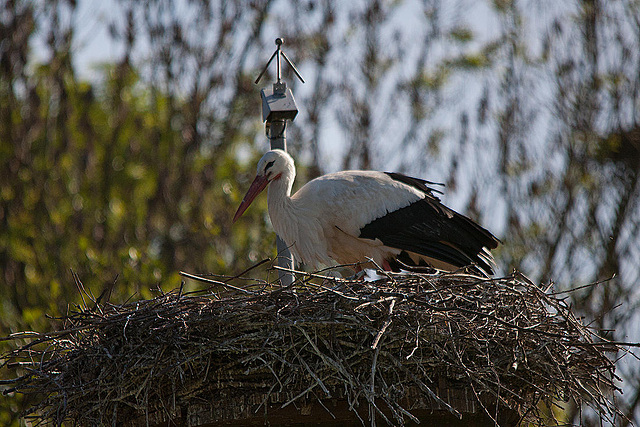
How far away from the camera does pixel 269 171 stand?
18.1ft

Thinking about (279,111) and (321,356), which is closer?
(321,356)

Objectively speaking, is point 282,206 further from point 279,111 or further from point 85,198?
point 85,198

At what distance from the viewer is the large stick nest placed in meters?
3.45

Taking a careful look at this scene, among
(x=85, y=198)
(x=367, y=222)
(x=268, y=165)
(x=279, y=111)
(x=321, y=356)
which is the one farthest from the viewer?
(x=85, y=198)

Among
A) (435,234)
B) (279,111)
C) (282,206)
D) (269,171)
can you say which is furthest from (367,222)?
(279,111)

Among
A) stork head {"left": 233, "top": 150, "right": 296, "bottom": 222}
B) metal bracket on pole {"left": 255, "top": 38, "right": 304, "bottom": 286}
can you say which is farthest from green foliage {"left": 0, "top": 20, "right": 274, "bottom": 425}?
metal bracket on pole {"left": 255, "top": 38, "right": 304, "bottom": 286}

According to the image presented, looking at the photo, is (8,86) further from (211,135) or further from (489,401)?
(489,401)

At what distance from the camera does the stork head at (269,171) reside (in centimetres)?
542

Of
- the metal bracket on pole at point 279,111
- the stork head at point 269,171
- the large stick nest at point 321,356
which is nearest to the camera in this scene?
the large stick nest at point 321,356

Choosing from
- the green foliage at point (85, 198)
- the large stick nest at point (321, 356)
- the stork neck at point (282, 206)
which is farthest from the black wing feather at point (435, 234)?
the green foliage at point (85, 198)

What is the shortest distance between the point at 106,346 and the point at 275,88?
1.86 m

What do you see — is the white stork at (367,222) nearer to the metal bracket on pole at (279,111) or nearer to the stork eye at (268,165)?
the stork eye at (268,165)

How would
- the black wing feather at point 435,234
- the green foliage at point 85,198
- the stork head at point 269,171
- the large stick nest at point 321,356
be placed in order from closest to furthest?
the large stick nest at point 321,356 → the stork head at point 269,171 → the black wing feather at point 435,234 → the green foliage at point 85,198

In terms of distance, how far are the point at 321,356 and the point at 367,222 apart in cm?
228
